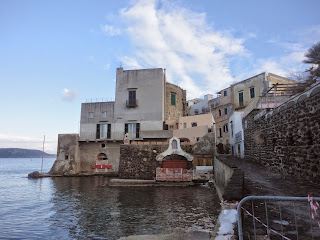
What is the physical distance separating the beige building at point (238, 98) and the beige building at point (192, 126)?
320 centimetres

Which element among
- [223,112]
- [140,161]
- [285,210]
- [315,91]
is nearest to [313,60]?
[315,91]

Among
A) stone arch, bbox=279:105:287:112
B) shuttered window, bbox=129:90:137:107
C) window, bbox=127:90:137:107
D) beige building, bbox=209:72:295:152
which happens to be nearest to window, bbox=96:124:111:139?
window, bbox=127:90:137:107

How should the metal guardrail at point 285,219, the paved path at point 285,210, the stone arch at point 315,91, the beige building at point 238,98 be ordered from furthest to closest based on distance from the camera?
the beige building at point 238,98 < the stone arch at point 315,91 < the paved path at point 285,210 < the metal guardrail at point 285,219

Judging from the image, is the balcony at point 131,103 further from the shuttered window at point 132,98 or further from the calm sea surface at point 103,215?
the calm sea surface at point 103,215

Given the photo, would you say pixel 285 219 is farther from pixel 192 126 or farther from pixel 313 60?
pixel 192 126

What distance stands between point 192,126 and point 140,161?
35.7ft

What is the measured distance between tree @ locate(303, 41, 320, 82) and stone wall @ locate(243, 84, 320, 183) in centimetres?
452

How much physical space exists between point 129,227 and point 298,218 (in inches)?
296

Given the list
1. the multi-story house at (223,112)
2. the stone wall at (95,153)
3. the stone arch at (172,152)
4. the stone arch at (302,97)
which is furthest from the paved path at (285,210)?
the stone wall at (95,153)

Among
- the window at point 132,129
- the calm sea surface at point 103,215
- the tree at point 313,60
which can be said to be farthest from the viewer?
the window at point 132,129

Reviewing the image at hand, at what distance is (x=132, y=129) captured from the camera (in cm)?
3381

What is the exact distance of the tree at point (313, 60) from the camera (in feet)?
44.4

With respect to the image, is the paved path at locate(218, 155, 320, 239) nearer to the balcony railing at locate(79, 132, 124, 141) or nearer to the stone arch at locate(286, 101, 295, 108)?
the stone arch at locate(286, 101, 295, 108)

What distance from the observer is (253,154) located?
15.1 meters
